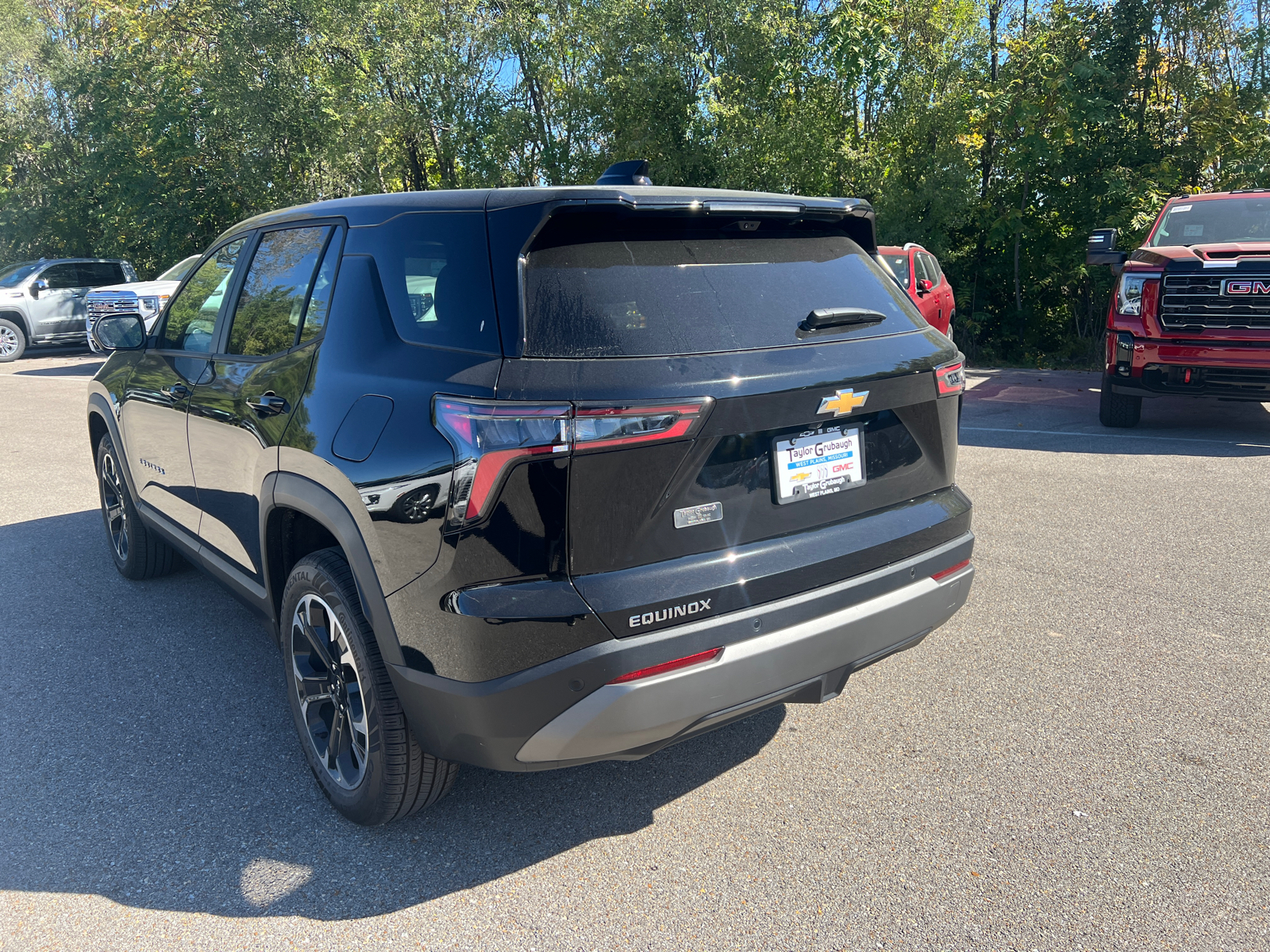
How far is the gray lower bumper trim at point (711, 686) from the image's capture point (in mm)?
2396

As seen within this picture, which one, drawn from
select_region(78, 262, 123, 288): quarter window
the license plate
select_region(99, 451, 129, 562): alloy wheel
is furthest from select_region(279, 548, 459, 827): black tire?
select_region(78, 262, 123, 288): quarter window

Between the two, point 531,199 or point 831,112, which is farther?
point 831,112

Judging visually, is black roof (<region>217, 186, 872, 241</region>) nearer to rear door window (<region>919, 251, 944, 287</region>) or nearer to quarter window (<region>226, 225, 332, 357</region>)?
quarter window (<region>226, 225, 332, 357</region>)

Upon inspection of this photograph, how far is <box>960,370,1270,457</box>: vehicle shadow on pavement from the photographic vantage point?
26.3ft

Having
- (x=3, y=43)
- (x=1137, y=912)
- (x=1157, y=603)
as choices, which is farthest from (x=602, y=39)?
(x=3, y=43)

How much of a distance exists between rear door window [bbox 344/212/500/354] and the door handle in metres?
0.57

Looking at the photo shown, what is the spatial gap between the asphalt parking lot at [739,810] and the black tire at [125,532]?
32 cm

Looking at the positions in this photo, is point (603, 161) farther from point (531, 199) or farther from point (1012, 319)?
point (531, 199)

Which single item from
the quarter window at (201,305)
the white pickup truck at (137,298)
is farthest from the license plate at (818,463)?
the white pickup truck at (137,298)

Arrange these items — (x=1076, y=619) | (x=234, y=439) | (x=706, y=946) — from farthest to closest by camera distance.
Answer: (x=1076, y=619), (x=234, y=439), (x=706, y=946)

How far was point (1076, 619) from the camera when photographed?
4.39m

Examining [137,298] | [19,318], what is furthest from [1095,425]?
[19,318]

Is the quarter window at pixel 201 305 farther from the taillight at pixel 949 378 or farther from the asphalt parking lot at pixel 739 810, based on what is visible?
the taillight at pixel 949 378

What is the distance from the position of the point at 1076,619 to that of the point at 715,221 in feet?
9.15
